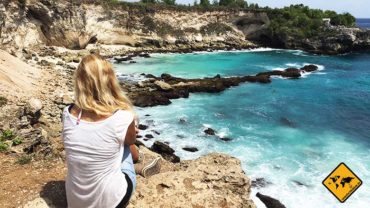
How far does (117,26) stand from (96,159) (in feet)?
196

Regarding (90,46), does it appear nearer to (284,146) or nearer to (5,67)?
(5,67)

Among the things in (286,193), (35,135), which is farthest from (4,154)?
(286,193)

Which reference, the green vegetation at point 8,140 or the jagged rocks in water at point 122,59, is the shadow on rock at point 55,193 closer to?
the green vegetation at point 8,140

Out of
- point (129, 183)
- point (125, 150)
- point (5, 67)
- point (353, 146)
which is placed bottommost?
point (353, 146)

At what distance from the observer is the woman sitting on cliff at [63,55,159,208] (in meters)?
4.30

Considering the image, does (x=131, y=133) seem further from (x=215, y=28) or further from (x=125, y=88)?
(x=215, y=28)

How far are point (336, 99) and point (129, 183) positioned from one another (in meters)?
34.3

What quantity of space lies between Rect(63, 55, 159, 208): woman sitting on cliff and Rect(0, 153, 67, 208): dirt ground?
1.94m

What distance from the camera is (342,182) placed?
15.7 ft

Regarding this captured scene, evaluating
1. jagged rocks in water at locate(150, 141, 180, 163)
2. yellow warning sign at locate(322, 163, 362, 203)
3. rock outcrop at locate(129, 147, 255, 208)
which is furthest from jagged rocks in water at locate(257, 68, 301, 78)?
yellow warning sign at locate(322, 163, 362, 203)

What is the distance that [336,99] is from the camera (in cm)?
3525

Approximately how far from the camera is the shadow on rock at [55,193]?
20.3 feet

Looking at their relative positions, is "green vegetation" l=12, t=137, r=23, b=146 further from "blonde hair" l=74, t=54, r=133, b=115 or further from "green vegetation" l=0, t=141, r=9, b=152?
"blonde hair" l=74, t=54, r=133, b=115

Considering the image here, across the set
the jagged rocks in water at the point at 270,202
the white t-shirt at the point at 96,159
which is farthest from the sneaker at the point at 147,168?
the jagged rocks in water at the point at 270,202
